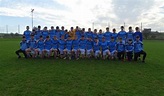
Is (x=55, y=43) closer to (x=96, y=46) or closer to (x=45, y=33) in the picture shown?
(x=45, y=33)

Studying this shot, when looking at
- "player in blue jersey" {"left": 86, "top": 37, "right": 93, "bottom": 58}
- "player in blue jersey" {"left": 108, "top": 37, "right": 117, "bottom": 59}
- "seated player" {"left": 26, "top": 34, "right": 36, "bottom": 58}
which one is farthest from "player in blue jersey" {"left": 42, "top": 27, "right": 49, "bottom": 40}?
"player in blue jersey" {"left": 108, "top": 37, "right": 117, "bottom": 59}

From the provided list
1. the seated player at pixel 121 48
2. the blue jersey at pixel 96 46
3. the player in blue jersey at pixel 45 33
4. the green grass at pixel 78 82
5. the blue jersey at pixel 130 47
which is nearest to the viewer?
the green grass at pixel 78 82

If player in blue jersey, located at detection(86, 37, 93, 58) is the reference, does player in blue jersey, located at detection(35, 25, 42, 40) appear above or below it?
above

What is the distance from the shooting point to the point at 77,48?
45.2ft

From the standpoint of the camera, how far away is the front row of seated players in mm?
13449

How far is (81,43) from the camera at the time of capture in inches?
542

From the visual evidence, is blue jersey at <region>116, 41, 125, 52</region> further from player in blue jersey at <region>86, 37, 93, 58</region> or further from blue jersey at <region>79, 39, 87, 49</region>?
blue jersey at <region>79, 39, 87, 49</region>

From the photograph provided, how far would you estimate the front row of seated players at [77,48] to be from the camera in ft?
44.1

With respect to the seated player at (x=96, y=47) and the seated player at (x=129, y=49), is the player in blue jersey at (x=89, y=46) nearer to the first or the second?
the seated player at (x=96, y=47)

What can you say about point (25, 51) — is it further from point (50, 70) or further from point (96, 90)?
point (96, 90)

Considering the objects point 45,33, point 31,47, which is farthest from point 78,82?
point 45,33

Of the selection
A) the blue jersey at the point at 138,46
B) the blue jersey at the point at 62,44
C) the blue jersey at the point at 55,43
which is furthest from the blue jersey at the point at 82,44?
the blue jersey at the point at 138,46

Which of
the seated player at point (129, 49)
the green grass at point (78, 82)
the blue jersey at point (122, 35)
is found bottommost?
the green grass at point (78, 82)

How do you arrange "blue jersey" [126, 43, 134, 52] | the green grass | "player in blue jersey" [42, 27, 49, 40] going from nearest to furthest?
the green grass
"blue jersey" [126, 43, 134, 52]
"player in blue jersey" [42, 27, 49, 40]
